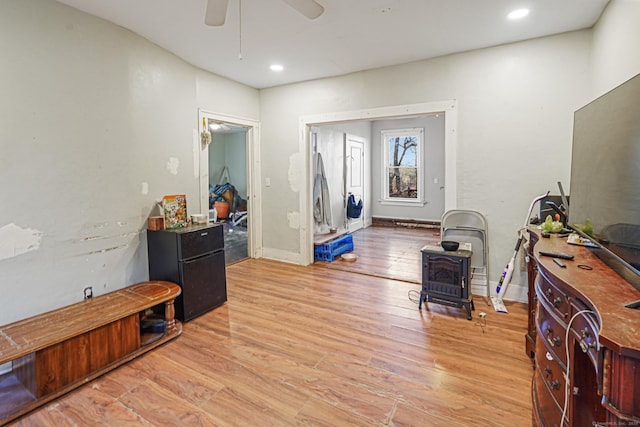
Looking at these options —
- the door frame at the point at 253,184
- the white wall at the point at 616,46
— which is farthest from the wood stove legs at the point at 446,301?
the door frame at the point at 253,184

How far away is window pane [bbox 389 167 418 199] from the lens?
767 centimetres

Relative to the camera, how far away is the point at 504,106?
3264 mm

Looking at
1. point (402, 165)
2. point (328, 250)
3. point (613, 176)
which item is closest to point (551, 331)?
point (613, 176)

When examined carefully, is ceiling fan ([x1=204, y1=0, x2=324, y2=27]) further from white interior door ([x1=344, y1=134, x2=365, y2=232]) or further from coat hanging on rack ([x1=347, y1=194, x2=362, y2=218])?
coat hanging on rack ([x1=347, y1=194, x2=362, y2=218])

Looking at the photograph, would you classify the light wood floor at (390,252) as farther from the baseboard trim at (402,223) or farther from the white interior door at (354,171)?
the white interior door at (354,171)

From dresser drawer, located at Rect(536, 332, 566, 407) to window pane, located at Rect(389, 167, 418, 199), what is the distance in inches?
247

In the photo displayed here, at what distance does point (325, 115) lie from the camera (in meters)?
4.34

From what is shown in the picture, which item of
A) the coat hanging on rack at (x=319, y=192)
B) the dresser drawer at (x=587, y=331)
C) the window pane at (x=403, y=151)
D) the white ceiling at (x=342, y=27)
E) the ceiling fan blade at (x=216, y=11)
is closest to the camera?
the dresser drawer at (x=587, y=331)

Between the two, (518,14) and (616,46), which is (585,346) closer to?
(616,46)

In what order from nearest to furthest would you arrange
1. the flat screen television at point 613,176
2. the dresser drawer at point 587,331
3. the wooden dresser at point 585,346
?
the wooden dresser at point 585,346 → the dresser drawer at point 587,331 → the flat screen television at point 613,176

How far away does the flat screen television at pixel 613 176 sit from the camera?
1.25 m

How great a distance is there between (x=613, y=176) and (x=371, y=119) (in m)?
2.92

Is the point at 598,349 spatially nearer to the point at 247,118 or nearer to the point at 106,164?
the point at 106,164

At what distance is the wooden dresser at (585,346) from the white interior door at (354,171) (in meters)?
5.17
